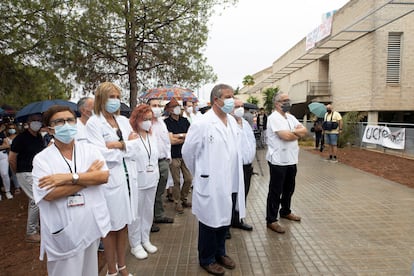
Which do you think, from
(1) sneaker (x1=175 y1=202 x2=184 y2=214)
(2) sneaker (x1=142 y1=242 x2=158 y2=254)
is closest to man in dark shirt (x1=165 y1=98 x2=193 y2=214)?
(1) sneaker (x1=175 y1=202 x2=184 y2=214)

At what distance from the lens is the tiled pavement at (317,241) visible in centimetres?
362

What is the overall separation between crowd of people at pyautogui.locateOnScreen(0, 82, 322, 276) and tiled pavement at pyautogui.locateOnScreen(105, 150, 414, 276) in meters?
0.23

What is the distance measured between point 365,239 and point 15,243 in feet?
16.8

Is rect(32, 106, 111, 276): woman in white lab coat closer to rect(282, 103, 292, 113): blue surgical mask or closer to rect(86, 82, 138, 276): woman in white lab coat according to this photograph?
rect(86, 82, 138, 276): woman in white lab coat

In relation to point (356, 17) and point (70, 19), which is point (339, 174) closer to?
point (70, 19)

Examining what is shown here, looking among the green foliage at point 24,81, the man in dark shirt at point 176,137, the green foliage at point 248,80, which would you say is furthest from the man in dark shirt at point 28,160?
the green foliage at point 248,80

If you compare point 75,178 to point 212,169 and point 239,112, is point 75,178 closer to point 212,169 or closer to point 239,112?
point 212,169

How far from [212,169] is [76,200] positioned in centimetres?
142

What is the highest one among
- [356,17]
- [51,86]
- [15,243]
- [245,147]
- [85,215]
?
[356,17]

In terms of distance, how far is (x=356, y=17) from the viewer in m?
18.5

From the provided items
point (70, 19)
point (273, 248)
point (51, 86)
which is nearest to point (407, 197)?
point (273, 248)

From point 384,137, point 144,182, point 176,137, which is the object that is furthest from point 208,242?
point 384,137

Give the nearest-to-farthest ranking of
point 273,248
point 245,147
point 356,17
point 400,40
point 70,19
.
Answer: point 273,248 < point 245,147 < point 70,19 < point 400,40 < point 356,17

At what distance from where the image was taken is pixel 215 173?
10.8 ft
